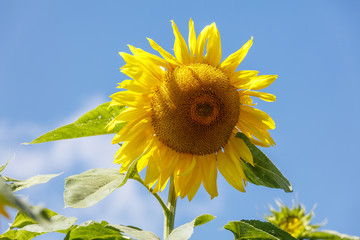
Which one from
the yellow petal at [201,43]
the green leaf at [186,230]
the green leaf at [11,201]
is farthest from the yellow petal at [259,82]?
the green leaf at [11,201]

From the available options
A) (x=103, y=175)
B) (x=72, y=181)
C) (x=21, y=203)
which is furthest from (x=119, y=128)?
(x=21, y=203)

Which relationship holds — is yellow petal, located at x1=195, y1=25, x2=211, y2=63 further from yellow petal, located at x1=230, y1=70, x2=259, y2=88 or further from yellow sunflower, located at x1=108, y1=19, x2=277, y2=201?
yellow petal, located at x1=230, y1=70, x2=259, y2=88

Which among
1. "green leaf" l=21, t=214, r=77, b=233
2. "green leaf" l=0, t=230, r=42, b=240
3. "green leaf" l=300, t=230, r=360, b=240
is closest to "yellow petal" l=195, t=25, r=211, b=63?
"green leaf" l=21, t=214, r=77, b=233

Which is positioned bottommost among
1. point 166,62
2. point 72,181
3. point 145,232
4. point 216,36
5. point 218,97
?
point 145,232

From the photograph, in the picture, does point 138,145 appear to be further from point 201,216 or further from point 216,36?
point 216,36

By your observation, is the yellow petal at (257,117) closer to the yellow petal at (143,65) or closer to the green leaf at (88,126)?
the yellow petal at (143,65)
